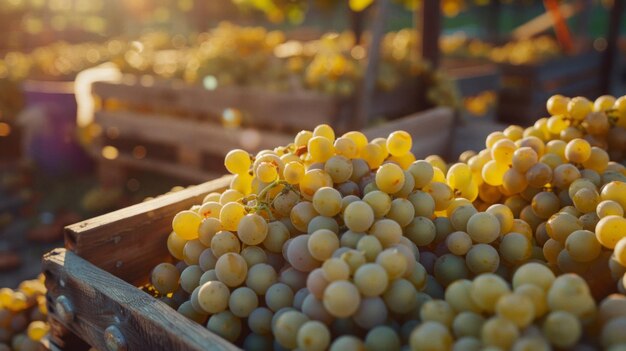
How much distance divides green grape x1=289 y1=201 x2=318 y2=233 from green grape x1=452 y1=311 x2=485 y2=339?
13.5 inches

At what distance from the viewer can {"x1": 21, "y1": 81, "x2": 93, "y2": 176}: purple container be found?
493cm

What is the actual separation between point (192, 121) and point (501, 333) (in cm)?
326

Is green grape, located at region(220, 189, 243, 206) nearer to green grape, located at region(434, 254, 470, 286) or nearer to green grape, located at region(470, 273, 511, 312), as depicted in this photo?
green grape, located at region(434, 254, 470, 286)

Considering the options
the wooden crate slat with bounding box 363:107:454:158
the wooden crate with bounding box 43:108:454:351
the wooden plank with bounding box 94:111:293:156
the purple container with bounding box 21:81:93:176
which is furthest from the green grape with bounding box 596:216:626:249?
the purple container with bounding box 21:81:93:176

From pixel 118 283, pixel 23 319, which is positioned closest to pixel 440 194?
pixel 118 283

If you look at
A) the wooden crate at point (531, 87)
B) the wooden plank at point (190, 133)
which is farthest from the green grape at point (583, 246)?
the wooden crate at point (531, 87)

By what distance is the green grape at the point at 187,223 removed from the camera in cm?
112

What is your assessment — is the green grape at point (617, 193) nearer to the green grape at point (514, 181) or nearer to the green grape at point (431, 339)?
the green grape at point (514, 181)

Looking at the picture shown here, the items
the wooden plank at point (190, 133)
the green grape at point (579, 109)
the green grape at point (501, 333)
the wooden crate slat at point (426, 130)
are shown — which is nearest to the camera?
the green grape at point (501, 333)

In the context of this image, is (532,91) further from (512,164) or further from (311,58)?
(512,164)

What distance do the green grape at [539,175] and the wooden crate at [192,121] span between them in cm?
190

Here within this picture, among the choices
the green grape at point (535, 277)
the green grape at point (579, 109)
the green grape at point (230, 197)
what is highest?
the green grape at point (579, 109)

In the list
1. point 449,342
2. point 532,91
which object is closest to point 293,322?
point 449,342

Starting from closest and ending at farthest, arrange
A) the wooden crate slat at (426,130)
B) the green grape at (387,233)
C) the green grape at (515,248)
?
the green grape at (387,233) < the green grape at (515,248) < the wooden crate slat at (426,130)
